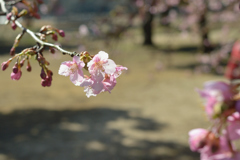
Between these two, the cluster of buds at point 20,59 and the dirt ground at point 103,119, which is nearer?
the cluster of buds at point 20,59

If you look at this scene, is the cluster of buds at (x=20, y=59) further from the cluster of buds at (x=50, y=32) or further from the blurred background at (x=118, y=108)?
the blurred background at (x=118, y=108)

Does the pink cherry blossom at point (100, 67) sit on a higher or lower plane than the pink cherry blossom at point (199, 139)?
higher

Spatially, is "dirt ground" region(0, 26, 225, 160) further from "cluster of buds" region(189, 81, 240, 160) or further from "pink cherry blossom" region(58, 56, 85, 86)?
"cluster of buds" region(189, 81, 240, 160)

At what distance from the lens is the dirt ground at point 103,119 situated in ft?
14.8

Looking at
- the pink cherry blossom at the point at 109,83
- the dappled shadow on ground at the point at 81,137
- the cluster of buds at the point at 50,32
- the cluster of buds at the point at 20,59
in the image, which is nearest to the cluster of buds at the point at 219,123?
the pink cherry blossom at the point at 109,83

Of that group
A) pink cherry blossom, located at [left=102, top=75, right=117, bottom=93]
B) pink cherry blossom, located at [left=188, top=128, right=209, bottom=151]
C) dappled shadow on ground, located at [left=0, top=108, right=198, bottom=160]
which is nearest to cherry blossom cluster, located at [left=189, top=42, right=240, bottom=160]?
pink cherry blossom, located at [left=188, top=128, right=209, bottom=151]

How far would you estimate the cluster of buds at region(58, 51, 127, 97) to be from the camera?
0.90 meters

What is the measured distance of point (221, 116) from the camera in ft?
2.04

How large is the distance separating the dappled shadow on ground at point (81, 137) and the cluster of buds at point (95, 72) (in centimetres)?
346

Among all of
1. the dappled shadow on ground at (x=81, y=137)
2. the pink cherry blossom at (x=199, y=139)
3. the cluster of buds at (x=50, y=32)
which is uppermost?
the dappled shadow on ground at (x=81, y=137)

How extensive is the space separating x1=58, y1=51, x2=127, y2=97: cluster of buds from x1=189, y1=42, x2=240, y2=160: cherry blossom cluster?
10.5 inches

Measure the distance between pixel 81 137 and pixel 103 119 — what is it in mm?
819

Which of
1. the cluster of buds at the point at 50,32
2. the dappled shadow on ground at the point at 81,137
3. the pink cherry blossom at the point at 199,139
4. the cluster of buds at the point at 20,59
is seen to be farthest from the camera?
the dappled shadow on ground at the point at 81,137

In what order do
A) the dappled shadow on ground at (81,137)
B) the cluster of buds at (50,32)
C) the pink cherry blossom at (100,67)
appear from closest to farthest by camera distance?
1. the pink cherry blossom at (100,67)
2. the cluster of buds at (50,32)
3. the dappled shadow on ground at (81,137)
